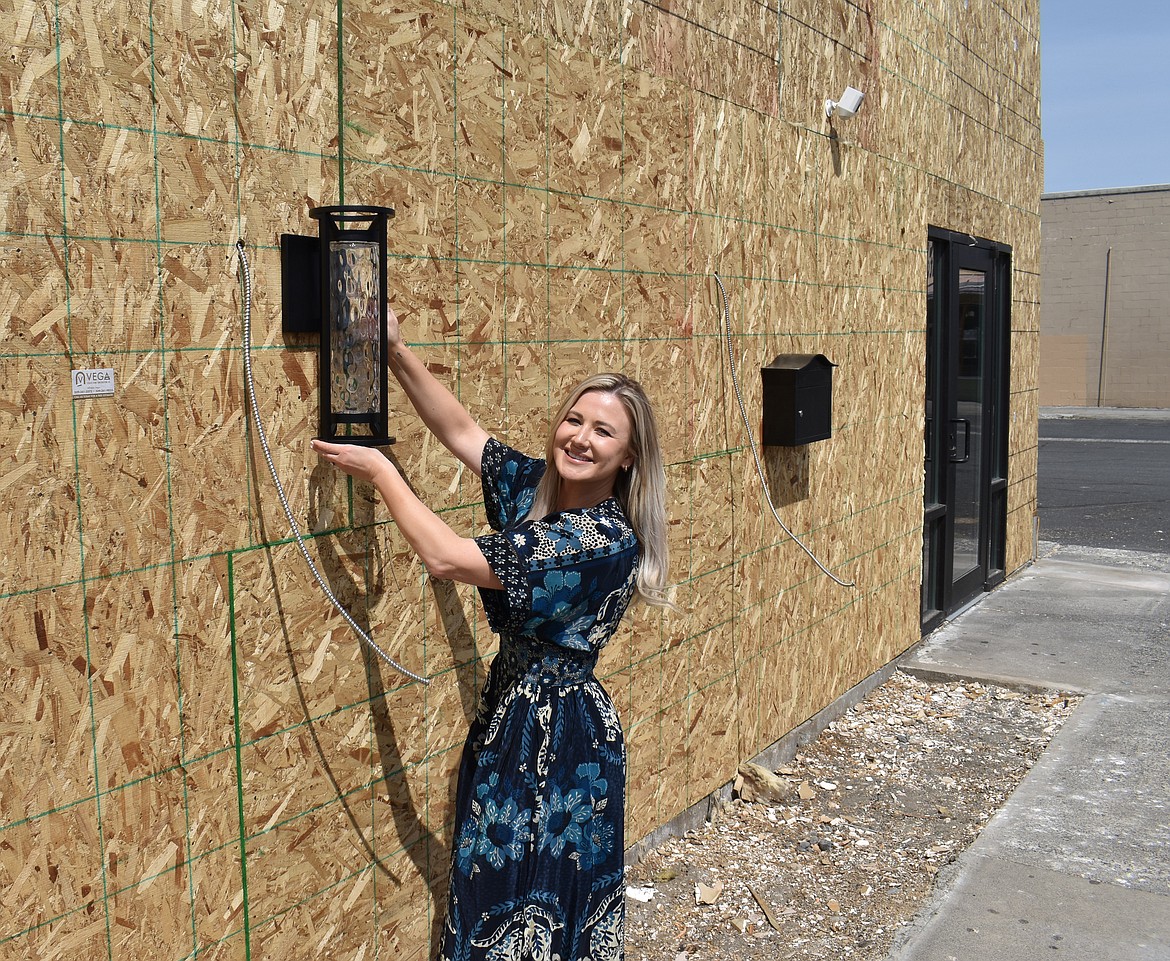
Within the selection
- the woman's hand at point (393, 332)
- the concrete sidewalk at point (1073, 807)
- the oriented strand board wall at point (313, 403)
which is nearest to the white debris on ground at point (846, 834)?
the concrete sidewalk at point (1073, 807)

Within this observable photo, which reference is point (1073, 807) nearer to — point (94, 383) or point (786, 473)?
point (786, 473)

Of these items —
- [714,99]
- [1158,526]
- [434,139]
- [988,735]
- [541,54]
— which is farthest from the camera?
[1158,526]

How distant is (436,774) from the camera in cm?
384

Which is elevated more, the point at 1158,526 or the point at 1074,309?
the point at 1074,309

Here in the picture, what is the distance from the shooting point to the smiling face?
10.1ft

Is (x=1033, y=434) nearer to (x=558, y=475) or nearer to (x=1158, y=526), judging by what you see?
(x=1158, y=526)

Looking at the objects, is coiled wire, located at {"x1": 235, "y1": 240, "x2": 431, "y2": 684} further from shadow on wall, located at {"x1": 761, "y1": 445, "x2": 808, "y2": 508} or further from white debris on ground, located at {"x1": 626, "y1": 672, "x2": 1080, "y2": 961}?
shadow on wall, located at {"x1": 761, "y1": 445, "x2": 808, "y2": 508}

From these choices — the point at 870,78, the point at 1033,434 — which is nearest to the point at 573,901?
the point at 870,78

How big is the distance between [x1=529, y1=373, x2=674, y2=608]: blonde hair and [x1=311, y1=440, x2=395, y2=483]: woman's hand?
454mm

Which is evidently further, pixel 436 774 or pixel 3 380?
pixel 436 774

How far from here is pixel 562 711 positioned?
10.3 feet

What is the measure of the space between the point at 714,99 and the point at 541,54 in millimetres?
1342

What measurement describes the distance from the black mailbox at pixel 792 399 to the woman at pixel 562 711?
2.60 meters

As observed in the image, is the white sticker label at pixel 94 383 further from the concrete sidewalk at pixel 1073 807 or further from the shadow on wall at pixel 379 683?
the concrete sidewalk at pixel 1073 807
